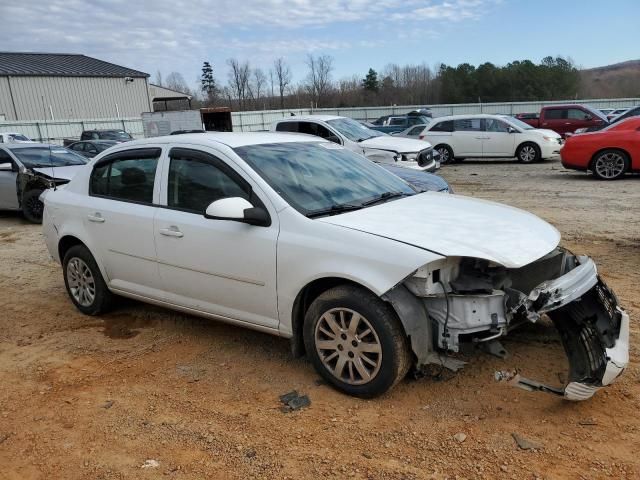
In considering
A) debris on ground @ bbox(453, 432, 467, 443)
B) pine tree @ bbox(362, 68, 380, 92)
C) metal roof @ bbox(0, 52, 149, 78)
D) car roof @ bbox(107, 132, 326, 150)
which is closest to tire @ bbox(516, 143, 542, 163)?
car roof @ bbox(107, 132, 326, 150)

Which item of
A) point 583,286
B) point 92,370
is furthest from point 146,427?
point 583,286

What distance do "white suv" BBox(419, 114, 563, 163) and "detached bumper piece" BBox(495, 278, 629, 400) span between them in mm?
14626

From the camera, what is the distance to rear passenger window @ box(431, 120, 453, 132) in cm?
1808

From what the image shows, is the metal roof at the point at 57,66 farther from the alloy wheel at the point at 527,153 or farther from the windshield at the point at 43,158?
the alloy wheel at the point at 527,153

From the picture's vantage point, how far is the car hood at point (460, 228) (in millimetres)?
3205

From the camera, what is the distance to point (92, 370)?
420cm

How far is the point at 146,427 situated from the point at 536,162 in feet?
54.1

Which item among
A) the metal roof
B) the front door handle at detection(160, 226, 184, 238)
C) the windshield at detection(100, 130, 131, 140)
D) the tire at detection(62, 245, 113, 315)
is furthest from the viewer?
the metal roof

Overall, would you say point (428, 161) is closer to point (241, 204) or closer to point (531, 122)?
point (241, 204)

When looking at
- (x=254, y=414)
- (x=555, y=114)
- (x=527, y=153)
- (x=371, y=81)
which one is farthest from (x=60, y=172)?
(x=371, y=81)

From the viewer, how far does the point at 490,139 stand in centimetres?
1752

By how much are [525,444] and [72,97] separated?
5146 centimetres

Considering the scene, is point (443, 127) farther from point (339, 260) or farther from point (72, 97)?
point (72, 97)

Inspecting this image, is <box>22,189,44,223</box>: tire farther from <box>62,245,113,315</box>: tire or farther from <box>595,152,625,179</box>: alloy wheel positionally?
<box>595,152,625,179</box>: alloy wheel
